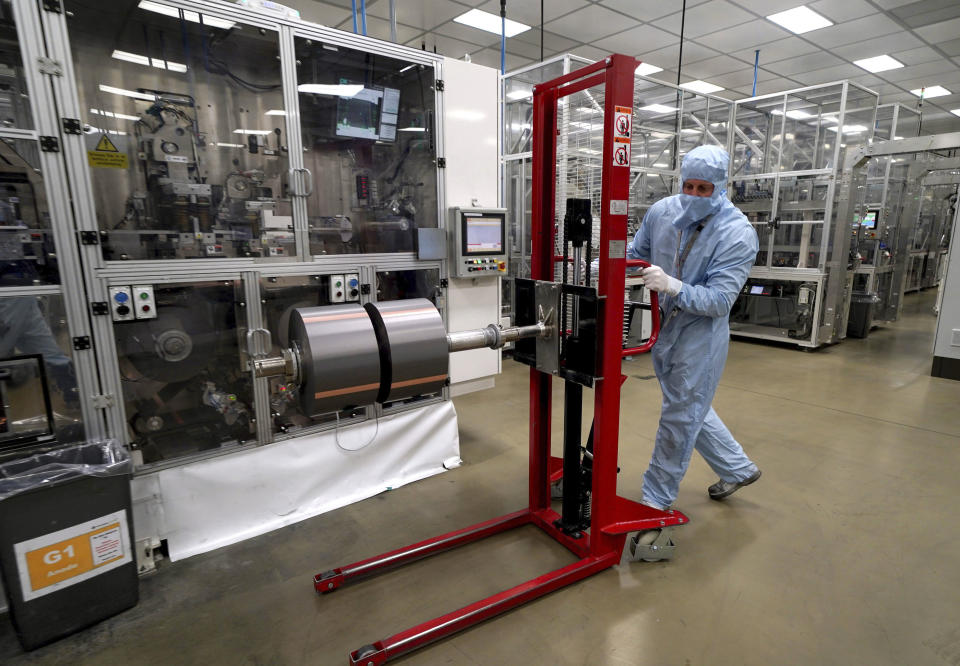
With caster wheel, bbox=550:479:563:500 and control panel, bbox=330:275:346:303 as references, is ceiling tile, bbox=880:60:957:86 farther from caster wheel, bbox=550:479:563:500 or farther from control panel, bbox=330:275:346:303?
control panel, bbox=330:275:346:303

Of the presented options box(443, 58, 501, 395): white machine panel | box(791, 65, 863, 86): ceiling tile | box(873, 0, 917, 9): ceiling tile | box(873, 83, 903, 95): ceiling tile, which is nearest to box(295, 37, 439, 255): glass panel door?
box(443, 58, 501, 395): white machine panel

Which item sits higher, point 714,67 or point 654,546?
point 714,67

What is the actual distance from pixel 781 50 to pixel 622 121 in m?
6.14

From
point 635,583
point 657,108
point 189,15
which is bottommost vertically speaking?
point 635,583

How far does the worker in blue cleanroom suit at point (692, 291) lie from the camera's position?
1.98 m

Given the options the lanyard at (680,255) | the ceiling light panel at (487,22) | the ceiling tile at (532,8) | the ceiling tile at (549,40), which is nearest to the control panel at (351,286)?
the lanyard at (680,255)

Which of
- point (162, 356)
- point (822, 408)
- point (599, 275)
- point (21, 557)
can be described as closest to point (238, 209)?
point (162, 356)

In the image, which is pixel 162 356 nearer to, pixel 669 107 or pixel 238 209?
pixel 238 209

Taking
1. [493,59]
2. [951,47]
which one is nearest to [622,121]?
[493,59]

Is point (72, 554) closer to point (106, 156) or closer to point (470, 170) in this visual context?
point (106, 156)

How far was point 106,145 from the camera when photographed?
1890 millimetres

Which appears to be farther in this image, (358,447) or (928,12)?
(928,12)

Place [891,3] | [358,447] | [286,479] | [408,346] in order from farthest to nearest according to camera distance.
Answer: [891,3] → [358,447] → [286,479] → [408,346]

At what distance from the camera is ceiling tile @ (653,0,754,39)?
488 cm
